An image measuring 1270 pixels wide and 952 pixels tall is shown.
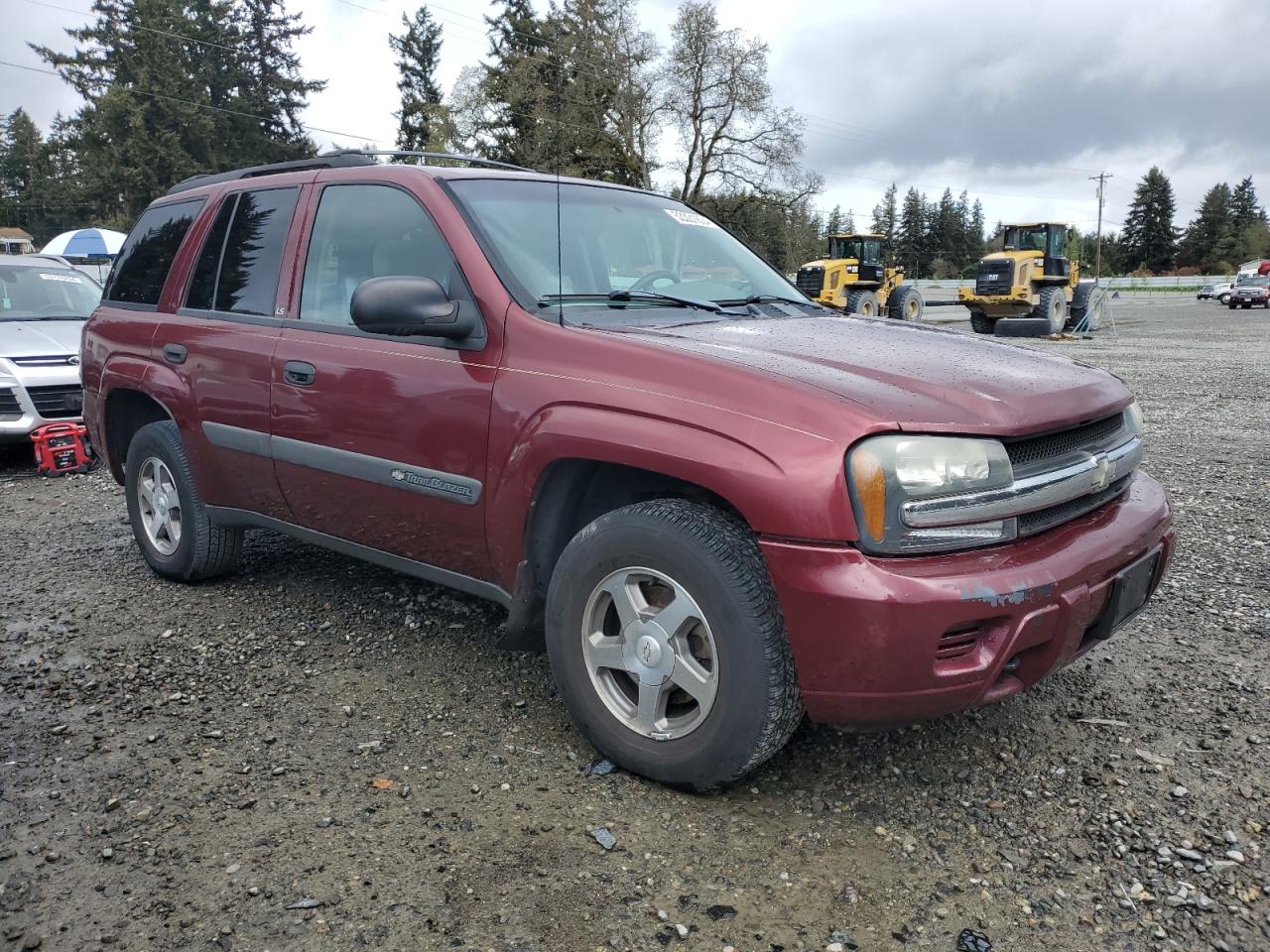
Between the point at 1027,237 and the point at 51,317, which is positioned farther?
the point at 1027,237

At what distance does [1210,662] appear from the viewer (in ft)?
11.7

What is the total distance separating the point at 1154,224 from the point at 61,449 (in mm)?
114115

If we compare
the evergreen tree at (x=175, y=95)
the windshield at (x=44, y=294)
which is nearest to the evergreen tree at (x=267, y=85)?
the evergreen tree at (x=175, y=95)

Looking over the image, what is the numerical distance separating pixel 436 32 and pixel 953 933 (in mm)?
72182

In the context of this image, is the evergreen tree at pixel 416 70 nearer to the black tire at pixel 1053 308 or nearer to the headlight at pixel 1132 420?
the black tire at pixel 1053 308

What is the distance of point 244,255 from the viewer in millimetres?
4012

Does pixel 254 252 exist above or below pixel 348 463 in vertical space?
above

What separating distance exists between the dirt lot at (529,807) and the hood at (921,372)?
1040mm

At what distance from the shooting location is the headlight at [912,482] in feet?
7.45

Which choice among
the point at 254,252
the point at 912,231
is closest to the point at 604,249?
the point at 254,252

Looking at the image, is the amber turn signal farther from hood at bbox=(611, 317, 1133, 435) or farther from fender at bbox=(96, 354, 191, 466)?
fender at bbox=(96, 354, 191, 466)

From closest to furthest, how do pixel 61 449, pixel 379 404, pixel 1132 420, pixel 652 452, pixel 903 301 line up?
pixel 652 452, pixel 1132 420, pixel 379 404, pixel 61 449, pixel 903 301

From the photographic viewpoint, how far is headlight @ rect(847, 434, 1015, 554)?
7.45ft

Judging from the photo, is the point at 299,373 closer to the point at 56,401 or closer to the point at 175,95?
the point at 56,401
